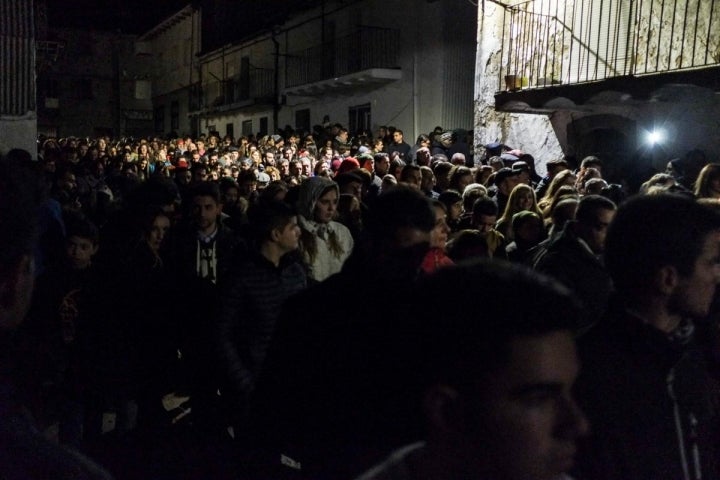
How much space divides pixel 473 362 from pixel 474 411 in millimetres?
86

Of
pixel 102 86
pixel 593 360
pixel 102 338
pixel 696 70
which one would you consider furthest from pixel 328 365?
pixel 102 86

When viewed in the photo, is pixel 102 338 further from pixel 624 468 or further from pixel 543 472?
pixel 543 472

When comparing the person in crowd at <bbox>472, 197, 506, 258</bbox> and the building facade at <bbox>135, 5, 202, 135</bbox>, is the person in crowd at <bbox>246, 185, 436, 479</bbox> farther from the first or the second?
the building facade at <bbox>135, 5, 202, 135</bbox>


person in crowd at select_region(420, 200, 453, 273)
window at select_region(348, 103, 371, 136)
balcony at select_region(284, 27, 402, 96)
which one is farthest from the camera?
window at select_region(348, 103, 371, 136)

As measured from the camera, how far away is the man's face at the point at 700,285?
2.30 m

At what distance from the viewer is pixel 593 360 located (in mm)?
2084

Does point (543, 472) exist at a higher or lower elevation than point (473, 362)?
lower

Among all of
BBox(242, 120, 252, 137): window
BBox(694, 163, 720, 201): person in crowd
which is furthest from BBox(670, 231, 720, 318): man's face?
BBox(242, 120, 252, 137): window

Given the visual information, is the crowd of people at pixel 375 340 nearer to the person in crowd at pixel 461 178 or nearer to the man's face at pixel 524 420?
the man's face at pixel 524 420

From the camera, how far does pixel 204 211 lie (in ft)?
18.5

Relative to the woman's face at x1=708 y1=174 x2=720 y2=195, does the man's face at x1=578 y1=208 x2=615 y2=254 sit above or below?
below

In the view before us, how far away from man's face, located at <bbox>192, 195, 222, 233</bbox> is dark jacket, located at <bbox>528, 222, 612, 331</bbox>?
2.58m

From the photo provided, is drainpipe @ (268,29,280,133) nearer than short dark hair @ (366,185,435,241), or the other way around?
short dark hair @ (366,185,435,241)

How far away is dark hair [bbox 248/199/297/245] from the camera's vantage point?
418cm
